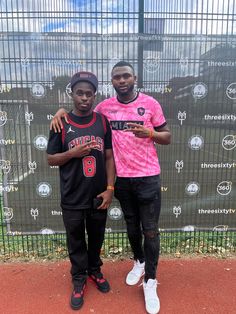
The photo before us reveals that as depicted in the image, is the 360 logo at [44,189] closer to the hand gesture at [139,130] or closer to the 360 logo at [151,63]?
the hand gesture at [139,130]

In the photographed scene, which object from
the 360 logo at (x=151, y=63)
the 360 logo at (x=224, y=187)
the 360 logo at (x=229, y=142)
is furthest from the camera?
the 360 logo at (x=224, y=187)

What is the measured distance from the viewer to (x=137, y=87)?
355cm

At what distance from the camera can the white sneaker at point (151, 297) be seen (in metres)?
2.87

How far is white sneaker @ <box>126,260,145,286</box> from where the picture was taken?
333 cm

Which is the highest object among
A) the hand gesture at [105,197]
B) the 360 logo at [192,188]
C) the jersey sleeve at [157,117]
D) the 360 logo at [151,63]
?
the 360 logo at [151,63]

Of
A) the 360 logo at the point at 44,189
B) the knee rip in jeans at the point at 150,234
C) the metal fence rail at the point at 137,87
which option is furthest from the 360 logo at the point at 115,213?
the knee rip in jeans at the point at 150,234

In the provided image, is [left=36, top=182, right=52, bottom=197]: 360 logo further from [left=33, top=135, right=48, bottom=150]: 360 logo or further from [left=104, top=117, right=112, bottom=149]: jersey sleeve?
[left=104, top=117, right=112, bottom=149]: jersey sleeve

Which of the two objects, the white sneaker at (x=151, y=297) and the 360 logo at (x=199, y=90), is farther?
the 360 logo at (x=199, y=90)

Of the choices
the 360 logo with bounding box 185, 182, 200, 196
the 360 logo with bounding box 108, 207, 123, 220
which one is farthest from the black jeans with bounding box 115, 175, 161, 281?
the 360 logo with bounding box 185, 182, 200, 196

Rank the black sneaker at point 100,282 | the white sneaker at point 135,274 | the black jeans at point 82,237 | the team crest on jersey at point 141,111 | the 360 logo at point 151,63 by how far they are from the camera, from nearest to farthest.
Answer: the team crest on jersey at point 141,111 → the black jeans at point 82,237 → the black sneaker at point 100,282 → the white sneaker at point 135,274 → the 360 logo at point 151,63

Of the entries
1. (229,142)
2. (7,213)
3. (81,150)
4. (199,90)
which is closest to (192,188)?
(229,142)

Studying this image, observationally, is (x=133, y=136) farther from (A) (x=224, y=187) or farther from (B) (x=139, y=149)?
(A) (x=224, y=187)

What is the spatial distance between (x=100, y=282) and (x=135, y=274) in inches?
16.1

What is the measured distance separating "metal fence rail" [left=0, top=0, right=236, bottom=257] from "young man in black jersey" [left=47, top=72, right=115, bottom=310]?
91cm
